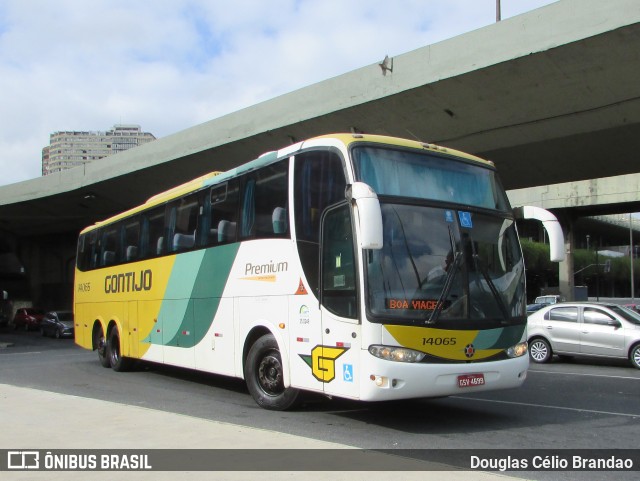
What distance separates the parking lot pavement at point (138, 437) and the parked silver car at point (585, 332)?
10.8 meters

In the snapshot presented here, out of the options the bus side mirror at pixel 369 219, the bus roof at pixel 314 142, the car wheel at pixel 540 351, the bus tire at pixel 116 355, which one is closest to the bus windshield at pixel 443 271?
the bus side mirror at pixel 369 219

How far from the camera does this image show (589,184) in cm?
4616

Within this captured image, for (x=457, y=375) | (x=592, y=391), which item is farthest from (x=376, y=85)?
(x=457, y=375)

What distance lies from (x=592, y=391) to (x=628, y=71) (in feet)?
25.4

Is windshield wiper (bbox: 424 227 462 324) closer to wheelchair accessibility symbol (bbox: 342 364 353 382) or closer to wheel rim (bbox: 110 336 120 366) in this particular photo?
wheelchair accessibility symbol (bbox: 342 364 353 382)

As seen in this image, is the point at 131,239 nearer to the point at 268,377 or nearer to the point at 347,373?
the point at 268,377

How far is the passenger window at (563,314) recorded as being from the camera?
16.2 m

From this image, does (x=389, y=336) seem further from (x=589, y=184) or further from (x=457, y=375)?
(x=589, y=184)

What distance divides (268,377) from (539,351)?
9.68m

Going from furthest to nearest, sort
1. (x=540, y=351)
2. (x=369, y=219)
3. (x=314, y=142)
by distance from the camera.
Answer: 1. (x=540, y=351)
2. (x=314, y=142)
3. (x=369, y=219)

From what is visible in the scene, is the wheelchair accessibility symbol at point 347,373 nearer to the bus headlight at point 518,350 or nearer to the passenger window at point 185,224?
the bus headlight at point 518,350

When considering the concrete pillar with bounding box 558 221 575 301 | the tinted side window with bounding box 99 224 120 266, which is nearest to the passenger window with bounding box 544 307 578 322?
the tinted side window with bounding box 99 224 120 266

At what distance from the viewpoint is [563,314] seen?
1650 centimetres

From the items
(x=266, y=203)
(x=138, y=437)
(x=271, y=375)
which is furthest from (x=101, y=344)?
(x=138, y=437)
